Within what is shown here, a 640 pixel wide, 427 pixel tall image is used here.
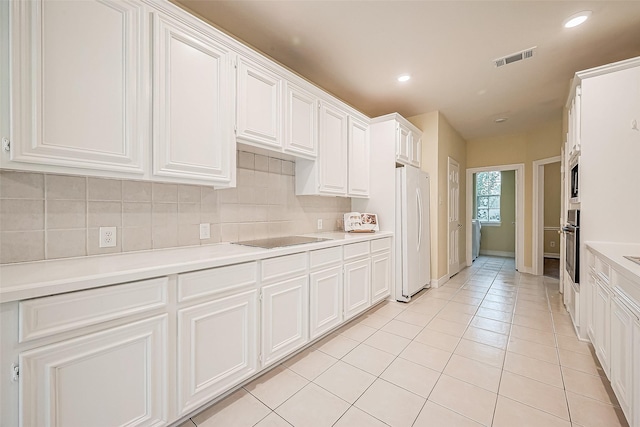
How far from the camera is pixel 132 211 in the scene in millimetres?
1682

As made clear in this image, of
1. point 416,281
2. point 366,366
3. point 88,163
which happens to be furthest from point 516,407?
point 88,163

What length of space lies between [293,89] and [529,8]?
73.0 inches

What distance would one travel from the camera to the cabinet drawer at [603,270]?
5.58 feet

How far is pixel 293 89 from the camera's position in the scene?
237 centimetres

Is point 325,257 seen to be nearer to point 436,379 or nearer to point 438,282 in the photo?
point 436,379

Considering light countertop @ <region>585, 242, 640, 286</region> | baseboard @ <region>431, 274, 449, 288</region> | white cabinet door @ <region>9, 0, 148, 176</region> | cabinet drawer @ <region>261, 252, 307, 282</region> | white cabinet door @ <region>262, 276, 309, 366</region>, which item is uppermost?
white cabinet door @ <region>9, 0, 148, 176</region>

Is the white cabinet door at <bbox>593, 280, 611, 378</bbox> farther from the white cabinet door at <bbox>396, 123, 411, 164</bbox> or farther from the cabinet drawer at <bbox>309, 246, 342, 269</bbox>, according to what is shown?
the white cabinet door at <bbox>396, 123, 411, 164</bbox>

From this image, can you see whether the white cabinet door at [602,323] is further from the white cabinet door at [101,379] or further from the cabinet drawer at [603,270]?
the white cabinet door at [101,379]

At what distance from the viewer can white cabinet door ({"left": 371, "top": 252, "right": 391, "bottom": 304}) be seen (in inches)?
120

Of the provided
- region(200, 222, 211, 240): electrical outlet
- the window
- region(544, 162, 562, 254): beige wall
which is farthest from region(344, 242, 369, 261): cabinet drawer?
region(544, 162, 562, 254): beige wall

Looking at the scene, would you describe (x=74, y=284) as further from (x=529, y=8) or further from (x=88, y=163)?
(x=529, y=8)

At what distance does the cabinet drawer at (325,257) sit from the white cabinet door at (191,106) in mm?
881

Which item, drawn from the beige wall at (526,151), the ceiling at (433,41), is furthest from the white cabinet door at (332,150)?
the beige wall at (526,151)

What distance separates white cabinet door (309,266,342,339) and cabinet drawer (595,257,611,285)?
5.92 feet
